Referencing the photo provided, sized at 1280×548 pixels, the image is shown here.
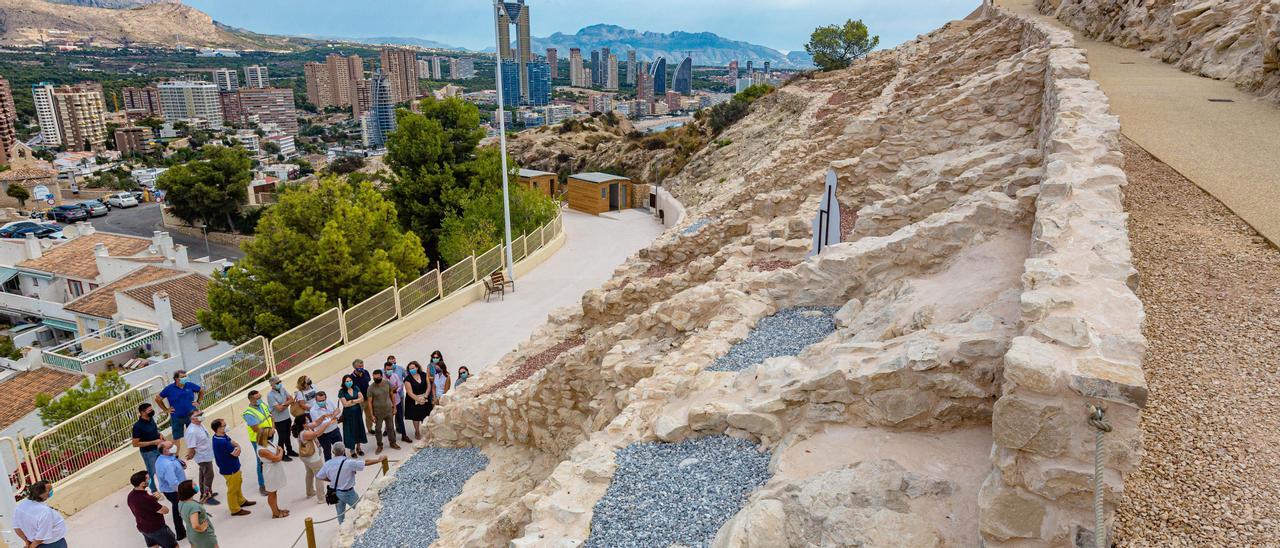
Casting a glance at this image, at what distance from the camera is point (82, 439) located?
12102 mm

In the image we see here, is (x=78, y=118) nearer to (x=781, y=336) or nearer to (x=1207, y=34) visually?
(x=781, y=336)

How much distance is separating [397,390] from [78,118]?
172296mm

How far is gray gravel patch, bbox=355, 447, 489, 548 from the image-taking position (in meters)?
8.75

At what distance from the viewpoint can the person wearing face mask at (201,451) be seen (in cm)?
1030

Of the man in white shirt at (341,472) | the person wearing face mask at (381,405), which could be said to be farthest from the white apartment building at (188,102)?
the man in white shirt at (341,472)

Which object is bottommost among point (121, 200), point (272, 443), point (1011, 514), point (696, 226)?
point (121, 200)

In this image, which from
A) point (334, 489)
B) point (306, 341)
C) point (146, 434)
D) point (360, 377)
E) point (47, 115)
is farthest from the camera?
point (47, 115)

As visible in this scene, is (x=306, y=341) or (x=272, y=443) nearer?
(x=272, y=443)

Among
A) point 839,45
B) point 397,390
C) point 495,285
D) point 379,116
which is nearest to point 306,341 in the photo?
point 397,390

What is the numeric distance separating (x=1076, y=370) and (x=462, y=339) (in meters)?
18.0

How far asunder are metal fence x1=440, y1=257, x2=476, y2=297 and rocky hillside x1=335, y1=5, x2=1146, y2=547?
10.0 metres

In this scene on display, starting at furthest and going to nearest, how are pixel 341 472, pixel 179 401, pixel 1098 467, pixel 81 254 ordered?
pixel 81 254 → pixel 179 401 → pixel 341 472 → pixel 1098 467

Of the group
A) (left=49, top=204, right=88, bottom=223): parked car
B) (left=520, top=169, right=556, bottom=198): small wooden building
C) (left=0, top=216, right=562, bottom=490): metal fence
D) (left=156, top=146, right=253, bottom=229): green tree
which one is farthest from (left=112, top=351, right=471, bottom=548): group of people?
(left=49, top=204, right=88, bottom=223): parked car

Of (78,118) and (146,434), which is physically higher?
(146,434)
